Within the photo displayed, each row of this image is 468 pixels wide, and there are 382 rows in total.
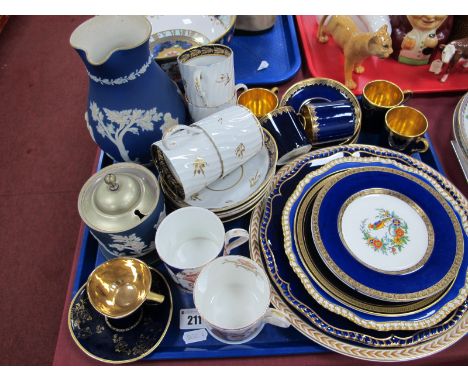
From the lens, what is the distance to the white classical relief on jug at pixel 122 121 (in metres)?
0.56

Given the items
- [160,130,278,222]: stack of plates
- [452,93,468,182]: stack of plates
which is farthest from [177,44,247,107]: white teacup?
[452,93,468,182]: stack of plates

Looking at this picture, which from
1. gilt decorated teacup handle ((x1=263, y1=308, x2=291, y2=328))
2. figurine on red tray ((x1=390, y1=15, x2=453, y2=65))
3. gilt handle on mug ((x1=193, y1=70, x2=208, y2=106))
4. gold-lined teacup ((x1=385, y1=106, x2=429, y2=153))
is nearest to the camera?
gilt decorated teacup handle ((x1=263, y1=308, x2=291, y2=328))

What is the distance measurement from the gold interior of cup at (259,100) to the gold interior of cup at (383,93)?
196mm

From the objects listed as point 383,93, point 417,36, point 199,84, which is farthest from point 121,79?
point 417,36

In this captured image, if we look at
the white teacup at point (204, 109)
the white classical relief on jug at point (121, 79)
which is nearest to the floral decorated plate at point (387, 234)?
the white teacup at point (204, 109)

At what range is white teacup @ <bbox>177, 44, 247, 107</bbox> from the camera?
0.58 m

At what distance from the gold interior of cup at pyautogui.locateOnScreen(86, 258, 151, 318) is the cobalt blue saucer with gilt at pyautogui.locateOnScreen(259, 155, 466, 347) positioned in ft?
0.61

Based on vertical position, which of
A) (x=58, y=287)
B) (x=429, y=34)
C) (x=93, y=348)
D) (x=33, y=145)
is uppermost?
(x=429, y=34)

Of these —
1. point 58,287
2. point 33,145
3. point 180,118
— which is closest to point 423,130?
point 180,118

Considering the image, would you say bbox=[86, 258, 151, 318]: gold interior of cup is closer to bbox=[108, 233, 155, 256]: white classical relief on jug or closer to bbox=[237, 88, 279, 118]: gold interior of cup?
bbox=[108, 233, 155, 256]: white classical relief on jug

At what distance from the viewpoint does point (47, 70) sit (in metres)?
Answer: 1.55

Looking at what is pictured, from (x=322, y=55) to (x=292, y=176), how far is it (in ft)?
1.45

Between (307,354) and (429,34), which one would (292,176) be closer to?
(307,354)

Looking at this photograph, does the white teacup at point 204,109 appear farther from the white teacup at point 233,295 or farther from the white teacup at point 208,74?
the white teacup at point 233,295
